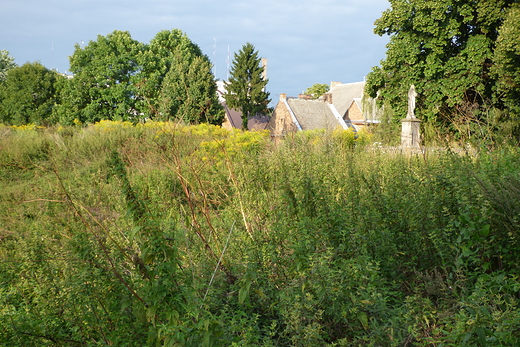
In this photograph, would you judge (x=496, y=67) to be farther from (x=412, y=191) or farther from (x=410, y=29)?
(x=412, y=191)

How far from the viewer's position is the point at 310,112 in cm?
3728

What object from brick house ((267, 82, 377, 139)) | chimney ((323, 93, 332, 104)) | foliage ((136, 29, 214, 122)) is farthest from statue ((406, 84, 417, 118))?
chimney ((323, 93, 332, 104))

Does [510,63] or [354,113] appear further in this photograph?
[354,113]

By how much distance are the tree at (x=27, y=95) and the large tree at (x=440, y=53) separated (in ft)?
89.8

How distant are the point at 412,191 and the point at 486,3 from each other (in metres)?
17.8

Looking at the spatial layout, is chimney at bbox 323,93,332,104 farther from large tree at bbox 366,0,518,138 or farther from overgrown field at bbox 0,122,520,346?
overgrown field at bbox 0,122,520,346

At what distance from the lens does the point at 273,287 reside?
3.07 m

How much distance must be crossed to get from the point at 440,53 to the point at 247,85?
71.0ft

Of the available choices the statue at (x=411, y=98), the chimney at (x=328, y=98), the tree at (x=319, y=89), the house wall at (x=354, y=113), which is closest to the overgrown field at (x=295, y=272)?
the statue at (x=411, y=98)

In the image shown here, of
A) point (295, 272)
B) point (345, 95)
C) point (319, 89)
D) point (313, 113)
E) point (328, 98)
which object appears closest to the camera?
point (295, 272)

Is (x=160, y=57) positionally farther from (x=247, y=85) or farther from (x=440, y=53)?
(x=440, y=53)

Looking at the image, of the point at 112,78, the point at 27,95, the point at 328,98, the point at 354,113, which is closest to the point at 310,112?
the point at 328,98

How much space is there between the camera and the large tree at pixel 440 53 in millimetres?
18328

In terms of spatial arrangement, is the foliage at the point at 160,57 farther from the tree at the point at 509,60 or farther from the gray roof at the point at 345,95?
the tree at the point at 509,60
